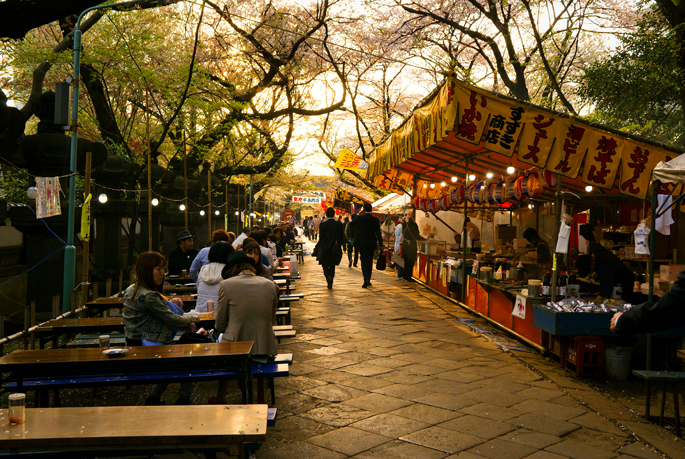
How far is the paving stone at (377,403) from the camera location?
17.4 feet

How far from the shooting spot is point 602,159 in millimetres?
7188

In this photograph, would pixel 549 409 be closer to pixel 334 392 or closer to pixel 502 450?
pixel 502 450

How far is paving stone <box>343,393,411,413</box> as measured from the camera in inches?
209

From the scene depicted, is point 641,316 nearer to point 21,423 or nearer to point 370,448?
point 370,448

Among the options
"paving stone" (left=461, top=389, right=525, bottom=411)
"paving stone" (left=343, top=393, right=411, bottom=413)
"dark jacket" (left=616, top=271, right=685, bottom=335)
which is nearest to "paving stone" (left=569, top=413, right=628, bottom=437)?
"paving stone" (left=461, top=389, right=525, bottom=411)

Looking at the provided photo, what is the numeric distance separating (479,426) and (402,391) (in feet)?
3.73

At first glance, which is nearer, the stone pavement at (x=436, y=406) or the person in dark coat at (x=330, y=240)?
the stone pavement at (x=436, y=406)

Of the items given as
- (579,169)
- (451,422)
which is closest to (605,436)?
(451,422)

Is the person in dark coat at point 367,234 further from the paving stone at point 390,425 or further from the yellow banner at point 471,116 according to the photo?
the paving stone at point 390,425

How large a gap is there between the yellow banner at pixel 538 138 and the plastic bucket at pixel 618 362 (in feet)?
7.75

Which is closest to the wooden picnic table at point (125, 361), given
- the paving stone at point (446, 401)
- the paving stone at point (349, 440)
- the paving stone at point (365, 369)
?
the paving stone at point (349, 440)

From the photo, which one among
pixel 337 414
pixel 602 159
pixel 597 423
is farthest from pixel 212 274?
pixel 602 159

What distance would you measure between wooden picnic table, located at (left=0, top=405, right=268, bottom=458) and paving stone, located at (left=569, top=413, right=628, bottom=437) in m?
3.17

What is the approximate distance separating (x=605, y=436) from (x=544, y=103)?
12.5 meters
